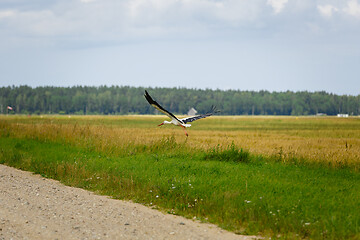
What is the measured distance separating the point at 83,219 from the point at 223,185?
218 inches

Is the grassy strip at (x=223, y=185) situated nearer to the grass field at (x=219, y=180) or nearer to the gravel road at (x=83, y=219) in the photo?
the grass field at (x=219, y=180)

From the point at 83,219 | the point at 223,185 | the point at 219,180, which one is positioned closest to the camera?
the point at 83,219

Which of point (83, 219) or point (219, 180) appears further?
point (219, 180)

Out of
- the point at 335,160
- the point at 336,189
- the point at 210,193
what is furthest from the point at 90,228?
the point at 335,160

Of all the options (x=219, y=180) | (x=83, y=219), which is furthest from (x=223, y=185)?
(x=83, y=219)

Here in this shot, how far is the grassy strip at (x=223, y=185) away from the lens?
38.1 ft

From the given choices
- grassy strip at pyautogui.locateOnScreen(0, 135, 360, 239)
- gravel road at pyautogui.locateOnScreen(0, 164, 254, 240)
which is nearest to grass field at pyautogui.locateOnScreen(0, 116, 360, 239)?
grassy strip at pyautogui.locateOnScreen(0, 135, 360, 239)

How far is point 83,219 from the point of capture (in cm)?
1213

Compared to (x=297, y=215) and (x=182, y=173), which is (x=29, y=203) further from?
(x=297, y=215)

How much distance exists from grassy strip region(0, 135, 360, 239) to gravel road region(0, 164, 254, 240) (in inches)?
34.9

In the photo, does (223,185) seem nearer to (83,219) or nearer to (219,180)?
(219,180)

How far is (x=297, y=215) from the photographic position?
469 inches

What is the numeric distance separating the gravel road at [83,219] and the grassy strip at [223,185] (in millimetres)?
887

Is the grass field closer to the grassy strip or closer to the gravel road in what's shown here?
the grassy strip
